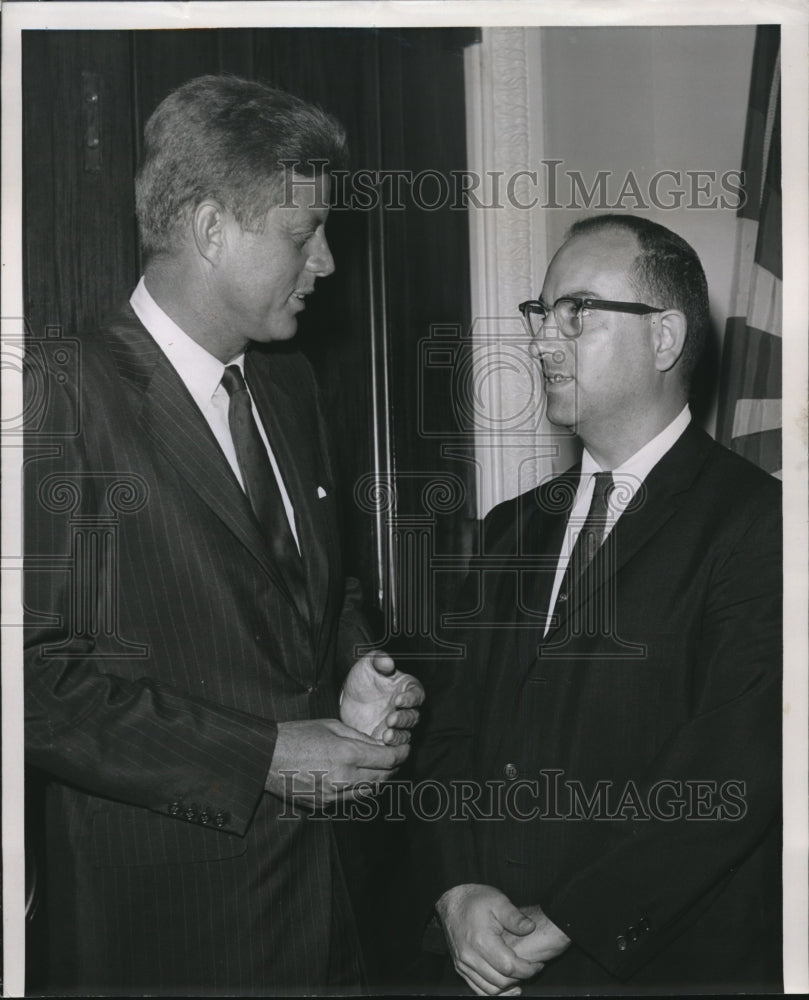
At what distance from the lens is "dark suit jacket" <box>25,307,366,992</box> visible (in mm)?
1595

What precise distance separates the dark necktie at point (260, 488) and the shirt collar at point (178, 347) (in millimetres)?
37

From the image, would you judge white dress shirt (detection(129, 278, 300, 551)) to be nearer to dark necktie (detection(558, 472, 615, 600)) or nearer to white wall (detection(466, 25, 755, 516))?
white wall (detection(466, 25, 755, 516))

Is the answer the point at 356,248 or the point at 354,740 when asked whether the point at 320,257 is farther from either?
the point at 354,740

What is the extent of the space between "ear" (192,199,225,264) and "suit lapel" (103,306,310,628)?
0.15 m

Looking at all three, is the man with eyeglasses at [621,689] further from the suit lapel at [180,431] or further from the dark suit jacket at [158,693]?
the suit lapel at [180,431]

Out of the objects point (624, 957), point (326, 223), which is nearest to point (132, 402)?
point (326, 223)

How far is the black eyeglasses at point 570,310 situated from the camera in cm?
167

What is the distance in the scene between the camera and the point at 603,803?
1690 millimetres

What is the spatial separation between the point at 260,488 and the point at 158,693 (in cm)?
34

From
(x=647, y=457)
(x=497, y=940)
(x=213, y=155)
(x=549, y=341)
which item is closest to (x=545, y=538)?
(x=647, y=457)

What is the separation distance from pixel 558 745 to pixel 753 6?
3.95ft

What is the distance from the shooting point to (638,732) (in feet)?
5.44

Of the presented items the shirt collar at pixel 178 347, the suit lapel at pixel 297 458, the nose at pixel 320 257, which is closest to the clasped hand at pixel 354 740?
the suit lapel at pixel 297 458

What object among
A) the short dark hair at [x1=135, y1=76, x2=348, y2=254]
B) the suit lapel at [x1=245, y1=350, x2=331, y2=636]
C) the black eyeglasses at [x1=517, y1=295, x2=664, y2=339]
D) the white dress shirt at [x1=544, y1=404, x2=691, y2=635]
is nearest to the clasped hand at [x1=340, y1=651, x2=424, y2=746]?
the suit lapel at [x1=245, y1=350, x2=331, y2=636]
